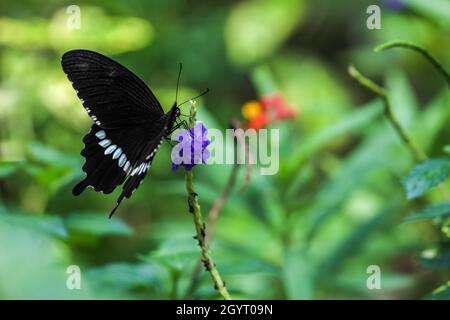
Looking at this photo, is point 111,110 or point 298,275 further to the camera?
point 298,275

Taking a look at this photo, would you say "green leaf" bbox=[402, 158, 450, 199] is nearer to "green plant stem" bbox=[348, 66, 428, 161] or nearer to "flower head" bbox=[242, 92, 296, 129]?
"green plant stem" bbox=[348, 66, 428, 161]

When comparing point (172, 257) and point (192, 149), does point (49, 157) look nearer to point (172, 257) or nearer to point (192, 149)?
point (172, 257)

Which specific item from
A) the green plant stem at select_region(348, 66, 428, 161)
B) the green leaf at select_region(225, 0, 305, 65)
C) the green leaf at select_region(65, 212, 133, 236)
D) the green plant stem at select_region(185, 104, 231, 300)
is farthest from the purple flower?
the green leaf at select_region(225, 0, 305, 65)

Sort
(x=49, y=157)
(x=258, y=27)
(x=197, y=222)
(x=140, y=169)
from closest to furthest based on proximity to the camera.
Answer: (x=197, y=222)
(x=140, y=169)
(x=49, y=157)
(x=258, y=27)

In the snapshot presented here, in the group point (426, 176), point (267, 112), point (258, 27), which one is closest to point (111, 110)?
point (267, 112)

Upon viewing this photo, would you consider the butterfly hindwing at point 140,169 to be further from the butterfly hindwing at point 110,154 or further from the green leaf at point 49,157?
the green leaf at point 49,157

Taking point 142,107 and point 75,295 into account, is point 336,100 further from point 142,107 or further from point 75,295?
point 75,295

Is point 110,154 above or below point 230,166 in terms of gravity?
below
